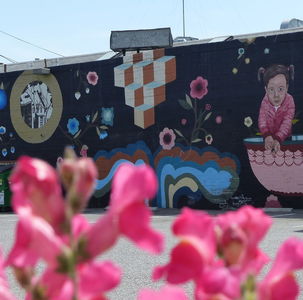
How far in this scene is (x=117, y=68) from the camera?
72.4ft

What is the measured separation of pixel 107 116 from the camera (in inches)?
881

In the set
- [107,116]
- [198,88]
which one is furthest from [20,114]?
[198,88]

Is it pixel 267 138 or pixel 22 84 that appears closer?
pixel 267 138

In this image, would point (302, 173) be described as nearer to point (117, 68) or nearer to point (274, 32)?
point (274, 32)

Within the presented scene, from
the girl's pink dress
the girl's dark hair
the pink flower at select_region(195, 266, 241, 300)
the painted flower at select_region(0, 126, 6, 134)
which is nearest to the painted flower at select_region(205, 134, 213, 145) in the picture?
the girl's pink dress

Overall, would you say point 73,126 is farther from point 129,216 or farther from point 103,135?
point 129,216

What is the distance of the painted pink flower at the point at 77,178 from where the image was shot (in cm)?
95

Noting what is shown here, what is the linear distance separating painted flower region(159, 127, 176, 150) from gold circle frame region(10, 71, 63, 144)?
4122mm

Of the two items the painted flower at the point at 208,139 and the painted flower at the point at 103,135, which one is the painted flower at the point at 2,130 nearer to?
the painted flower at the point at 103,135

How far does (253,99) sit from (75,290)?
742 inches

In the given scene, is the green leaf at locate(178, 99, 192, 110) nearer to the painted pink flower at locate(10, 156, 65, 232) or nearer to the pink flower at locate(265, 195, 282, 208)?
the pink flower at locate(265, 195, 282, 208)

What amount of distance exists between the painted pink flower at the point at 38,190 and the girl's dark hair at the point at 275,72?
18.4m

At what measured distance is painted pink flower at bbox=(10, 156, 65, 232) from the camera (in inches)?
37.2

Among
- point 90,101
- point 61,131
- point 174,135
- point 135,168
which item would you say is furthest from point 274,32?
point 135,168
